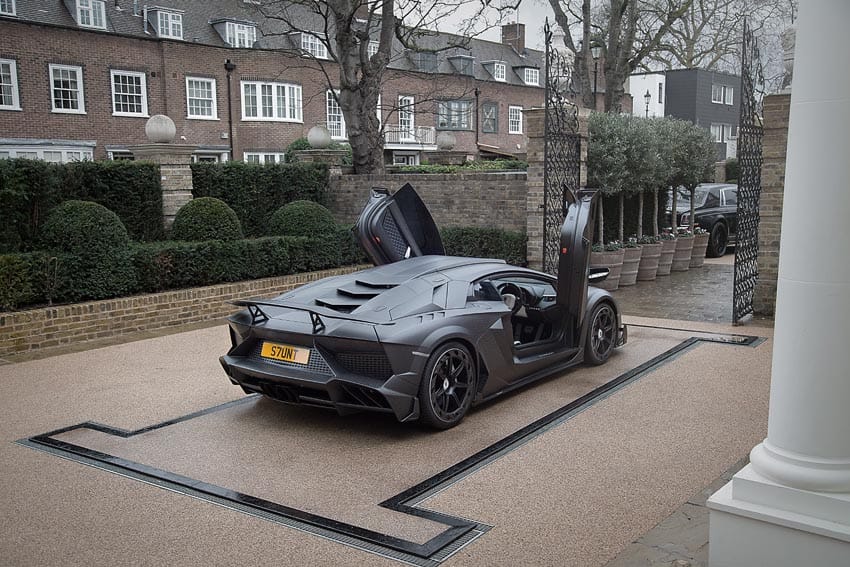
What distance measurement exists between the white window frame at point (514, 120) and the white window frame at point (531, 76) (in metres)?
2.60

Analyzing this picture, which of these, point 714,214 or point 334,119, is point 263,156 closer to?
point 334,119

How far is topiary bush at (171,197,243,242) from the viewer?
469 inches

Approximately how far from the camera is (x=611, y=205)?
14344mm

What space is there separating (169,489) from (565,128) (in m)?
9.29

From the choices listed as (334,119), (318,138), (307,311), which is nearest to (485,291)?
(307,311)

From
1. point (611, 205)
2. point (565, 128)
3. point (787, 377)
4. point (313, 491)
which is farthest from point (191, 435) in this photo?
point (611, 205)

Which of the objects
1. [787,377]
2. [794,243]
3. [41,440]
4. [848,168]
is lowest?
[41,440]

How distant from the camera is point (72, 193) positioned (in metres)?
12.1

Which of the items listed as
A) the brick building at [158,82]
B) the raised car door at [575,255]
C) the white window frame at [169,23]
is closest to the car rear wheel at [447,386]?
the raised car door at [575,255]

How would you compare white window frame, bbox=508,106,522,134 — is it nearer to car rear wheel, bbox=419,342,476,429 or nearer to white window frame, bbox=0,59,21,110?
white window frame, bbox=0,59,21,110

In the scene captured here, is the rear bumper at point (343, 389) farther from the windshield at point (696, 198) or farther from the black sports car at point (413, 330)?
the windshield at point (696, 198)

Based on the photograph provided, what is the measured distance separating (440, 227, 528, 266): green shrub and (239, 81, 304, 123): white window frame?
69.2 ft

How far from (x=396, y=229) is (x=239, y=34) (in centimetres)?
2874

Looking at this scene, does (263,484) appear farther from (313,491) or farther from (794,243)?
(794,243)
